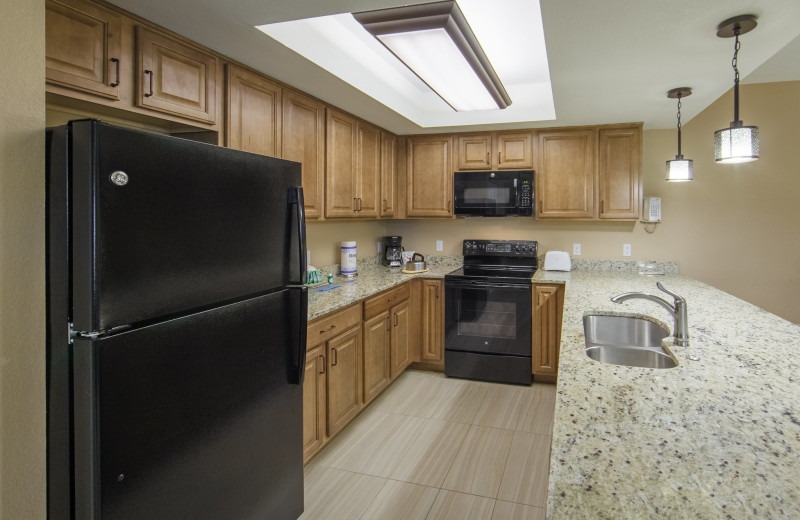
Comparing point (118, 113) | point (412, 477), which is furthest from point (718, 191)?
point (118, 113)

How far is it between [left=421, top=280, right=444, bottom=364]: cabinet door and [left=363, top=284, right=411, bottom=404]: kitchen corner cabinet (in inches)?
6.5

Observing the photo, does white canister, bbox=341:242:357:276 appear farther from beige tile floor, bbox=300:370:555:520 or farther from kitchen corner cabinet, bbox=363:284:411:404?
beige tile floor, bbox=300:370:555:520

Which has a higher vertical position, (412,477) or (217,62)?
(217,62)

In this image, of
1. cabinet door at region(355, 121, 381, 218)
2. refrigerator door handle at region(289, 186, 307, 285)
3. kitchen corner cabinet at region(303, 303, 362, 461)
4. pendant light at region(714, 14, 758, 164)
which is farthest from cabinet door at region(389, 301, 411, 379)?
pendant light at region(714, 14, 758, 164)

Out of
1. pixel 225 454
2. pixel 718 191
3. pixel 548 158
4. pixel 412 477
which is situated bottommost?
pixel 412 477

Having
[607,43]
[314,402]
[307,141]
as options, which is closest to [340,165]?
[307,141]

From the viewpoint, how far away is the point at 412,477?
2.51m

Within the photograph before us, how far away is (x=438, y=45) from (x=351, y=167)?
4.98 ft

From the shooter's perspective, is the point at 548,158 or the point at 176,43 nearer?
the point at 176,43

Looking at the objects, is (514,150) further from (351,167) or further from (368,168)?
(351,167)

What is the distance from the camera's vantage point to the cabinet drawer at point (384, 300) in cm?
320

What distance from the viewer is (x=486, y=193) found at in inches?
166

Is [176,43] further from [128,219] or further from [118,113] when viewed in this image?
A: [128,219]

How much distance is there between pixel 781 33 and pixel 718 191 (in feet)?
7.46
